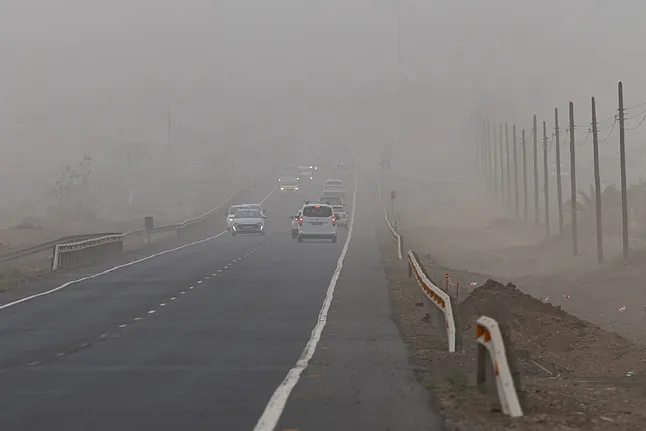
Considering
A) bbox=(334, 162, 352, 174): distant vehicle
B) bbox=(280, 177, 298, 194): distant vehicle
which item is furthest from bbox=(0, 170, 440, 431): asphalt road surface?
bbox=(334, 162, 352, 174): distant vehicle

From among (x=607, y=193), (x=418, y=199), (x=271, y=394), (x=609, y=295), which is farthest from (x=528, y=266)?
(x=418, y=199)

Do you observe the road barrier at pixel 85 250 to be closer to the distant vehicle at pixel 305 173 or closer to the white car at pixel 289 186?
the white car at pixel 289 186

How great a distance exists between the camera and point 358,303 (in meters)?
28.6

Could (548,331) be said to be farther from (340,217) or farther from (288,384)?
(340,217)

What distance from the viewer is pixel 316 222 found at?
2454 inches

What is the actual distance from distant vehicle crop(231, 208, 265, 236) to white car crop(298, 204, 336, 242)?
9784 mm

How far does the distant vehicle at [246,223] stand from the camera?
71.8m

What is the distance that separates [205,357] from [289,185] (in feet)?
313

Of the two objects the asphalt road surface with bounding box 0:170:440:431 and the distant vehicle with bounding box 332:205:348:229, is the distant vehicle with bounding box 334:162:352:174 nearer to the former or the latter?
the distant vehicle with bounding box 332:205:348:229

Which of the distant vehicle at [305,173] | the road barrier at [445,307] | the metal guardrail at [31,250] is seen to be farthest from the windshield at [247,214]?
the distant vehicle at [305,173]

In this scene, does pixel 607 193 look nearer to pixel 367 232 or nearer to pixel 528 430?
pixel 367 232

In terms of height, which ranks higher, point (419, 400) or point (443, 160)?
point (443, 160)

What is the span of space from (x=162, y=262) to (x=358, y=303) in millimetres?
19104

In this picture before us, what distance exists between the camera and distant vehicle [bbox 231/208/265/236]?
2827 inches
